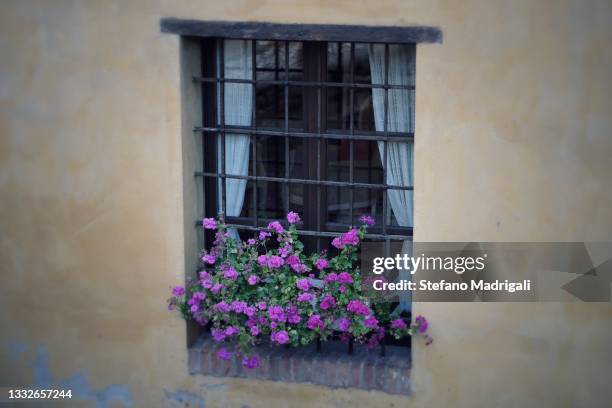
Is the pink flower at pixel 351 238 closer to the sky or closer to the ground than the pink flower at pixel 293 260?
closer to the sky

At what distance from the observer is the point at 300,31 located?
432 centimetres

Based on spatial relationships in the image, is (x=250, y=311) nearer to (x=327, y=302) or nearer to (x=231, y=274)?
(x=231, y=274)

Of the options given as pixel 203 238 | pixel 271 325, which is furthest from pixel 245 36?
pixel 271 325

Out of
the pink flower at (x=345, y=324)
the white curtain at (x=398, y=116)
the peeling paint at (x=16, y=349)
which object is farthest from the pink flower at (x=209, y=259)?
the peeling paint at (x=16, y=349)

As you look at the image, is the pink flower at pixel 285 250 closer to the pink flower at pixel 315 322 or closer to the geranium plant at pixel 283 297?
the geranium plant at pixel 283 297

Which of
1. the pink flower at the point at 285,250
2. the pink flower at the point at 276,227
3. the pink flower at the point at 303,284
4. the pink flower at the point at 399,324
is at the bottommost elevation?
the pink flower at the point at 399,324

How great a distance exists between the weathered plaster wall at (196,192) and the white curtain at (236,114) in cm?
25

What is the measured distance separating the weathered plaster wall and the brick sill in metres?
0.07

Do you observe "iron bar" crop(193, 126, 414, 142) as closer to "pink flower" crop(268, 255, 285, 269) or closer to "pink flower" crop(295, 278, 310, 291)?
"pink flower" crop(268, 255, 285, 269)

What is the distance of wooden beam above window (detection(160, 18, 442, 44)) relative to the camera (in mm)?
4188

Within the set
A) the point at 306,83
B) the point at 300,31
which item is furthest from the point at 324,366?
the point at 300,31

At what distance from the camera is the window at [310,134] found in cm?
454

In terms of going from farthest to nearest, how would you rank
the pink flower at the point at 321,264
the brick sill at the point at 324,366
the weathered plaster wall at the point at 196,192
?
the brick sill at the point at 324,366 → the pink flower at the point at 321,264 → the weathered plaster wall at the point at 196,192

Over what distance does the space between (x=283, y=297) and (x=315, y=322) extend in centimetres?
24
